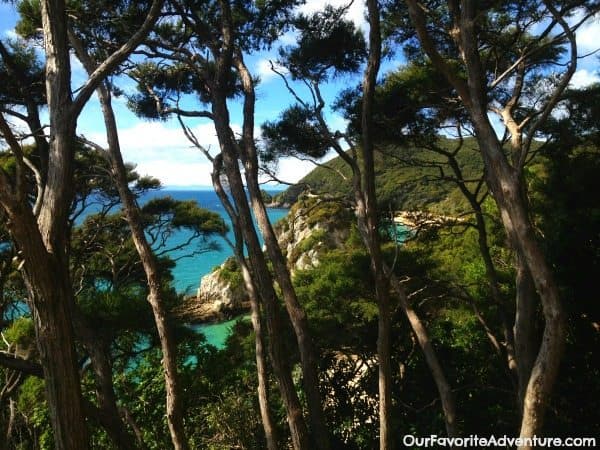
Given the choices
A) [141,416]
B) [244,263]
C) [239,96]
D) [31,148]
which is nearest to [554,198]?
[244,263]

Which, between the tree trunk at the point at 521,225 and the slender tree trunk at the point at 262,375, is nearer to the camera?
the tree trunk at the point at 521,225

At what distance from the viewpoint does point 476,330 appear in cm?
623

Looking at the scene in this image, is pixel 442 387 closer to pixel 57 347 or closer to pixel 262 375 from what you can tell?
pixel 262 375

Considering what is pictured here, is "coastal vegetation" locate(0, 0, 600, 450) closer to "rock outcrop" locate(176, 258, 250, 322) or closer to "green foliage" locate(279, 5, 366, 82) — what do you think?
"green foliage" locate(279, 5, 366, 82)

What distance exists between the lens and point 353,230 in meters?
7.23

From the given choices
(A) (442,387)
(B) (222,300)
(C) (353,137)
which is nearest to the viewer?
(A) (442,387)

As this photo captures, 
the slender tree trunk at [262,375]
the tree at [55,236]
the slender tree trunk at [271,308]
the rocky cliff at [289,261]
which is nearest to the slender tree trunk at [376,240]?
the slender tree trunk at [271,308]

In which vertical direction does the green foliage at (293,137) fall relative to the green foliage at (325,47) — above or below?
below

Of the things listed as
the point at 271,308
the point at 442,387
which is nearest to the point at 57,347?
the point at 271,308

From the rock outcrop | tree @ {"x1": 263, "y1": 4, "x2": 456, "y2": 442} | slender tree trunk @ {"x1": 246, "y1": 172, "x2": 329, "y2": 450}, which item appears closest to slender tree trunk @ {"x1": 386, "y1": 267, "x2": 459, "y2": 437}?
tree @ {"x1": 263, "y1": 4, "x2": 456, "y2": 442}

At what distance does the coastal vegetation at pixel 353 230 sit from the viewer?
3.03 m

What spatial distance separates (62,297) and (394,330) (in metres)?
4.61

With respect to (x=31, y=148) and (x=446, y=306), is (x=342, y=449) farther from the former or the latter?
(x=31, y=148)

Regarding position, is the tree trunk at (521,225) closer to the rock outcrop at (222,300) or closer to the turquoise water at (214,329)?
the turquoise water at (214,329)
